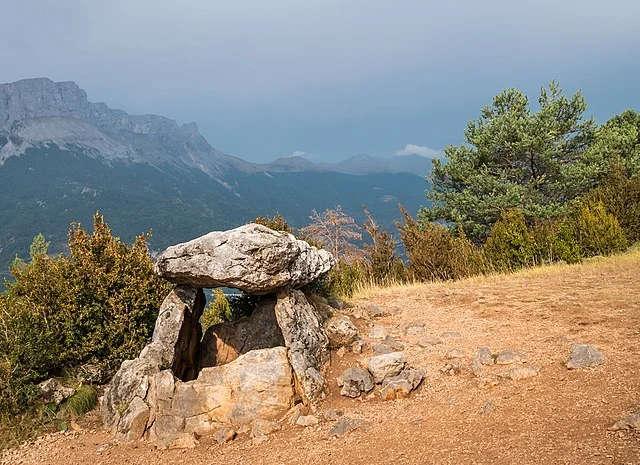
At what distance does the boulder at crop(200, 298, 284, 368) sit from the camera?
9289 millimetres

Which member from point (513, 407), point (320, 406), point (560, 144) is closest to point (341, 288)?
point (320, 406)

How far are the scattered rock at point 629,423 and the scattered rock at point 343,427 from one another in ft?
10.4

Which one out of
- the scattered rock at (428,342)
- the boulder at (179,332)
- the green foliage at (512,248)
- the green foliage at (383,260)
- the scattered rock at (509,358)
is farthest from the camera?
the green foliage at (383,260)

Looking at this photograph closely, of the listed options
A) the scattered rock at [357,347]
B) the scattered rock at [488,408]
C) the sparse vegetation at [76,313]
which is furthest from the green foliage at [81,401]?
the scattered rock at [488,408]

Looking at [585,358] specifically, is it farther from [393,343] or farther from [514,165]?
[514,165]

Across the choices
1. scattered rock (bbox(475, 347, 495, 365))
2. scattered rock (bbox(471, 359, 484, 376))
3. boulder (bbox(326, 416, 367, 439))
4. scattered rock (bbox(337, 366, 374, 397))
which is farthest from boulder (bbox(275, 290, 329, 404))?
scattered rock (bbox(475, 347, 495, 365))

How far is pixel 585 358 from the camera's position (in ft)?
22.9

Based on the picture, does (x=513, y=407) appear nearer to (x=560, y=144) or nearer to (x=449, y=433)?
(x=449, y=433)

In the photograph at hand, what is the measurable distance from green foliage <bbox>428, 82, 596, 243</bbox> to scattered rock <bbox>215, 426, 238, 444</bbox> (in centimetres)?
1947

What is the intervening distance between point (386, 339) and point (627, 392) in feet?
14.7

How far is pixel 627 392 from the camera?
5844 mm

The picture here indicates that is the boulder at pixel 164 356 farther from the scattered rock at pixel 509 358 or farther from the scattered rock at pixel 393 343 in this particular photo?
the scattered rock at pixel 509 358

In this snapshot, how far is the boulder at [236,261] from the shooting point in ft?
25.9

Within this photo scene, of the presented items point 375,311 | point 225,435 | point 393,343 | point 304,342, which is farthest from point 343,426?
Result: point 375,311
